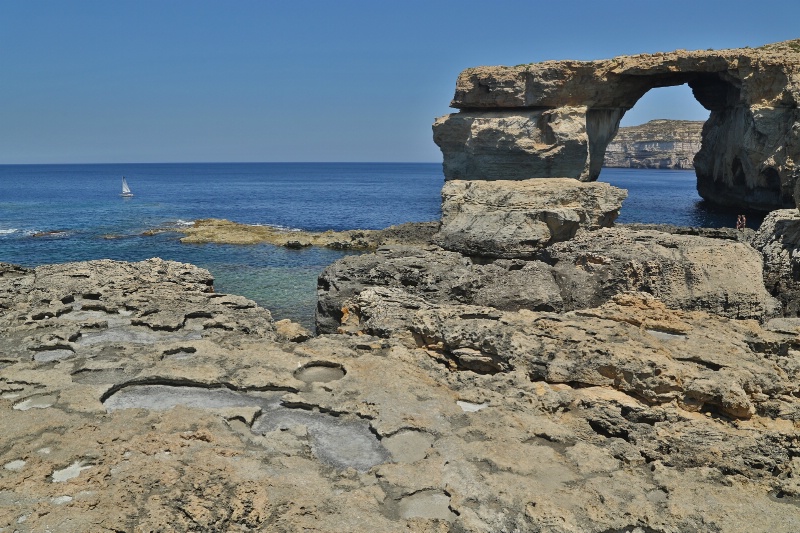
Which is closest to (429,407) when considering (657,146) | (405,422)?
(405,422)

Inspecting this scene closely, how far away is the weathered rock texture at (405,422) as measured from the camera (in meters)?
5.35

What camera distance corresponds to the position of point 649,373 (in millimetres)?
7766

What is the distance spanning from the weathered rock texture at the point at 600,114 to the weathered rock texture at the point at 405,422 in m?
42.1

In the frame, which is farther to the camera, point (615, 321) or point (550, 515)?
point (615, 321)

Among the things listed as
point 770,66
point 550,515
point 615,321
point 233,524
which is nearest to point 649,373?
point 615,321

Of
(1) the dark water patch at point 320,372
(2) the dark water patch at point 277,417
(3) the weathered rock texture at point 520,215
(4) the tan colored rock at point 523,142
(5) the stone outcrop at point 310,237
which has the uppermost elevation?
(4) the tan colored rock at point 523,142

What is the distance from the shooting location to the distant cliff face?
148 meters

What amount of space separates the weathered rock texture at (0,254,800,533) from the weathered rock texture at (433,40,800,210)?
1657 inches

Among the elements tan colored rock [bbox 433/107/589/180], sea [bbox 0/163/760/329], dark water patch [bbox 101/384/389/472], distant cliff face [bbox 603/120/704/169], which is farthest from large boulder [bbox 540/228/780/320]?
distant cliff face [bbox 603/120/704/169]

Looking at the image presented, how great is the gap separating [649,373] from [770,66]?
145 ft

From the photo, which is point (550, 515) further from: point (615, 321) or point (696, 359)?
point (615, 321)

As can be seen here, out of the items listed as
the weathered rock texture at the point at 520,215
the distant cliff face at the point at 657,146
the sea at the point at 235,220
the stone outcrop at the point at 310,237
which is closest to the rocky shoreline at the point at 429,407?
the weathered rock texture at the point at 520,215

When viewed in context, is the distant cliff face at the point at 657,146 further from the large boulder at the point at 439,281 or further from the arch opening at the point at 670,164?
the large boulder at the point at 439,281

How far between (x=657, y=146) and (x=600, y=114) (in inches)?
4771
